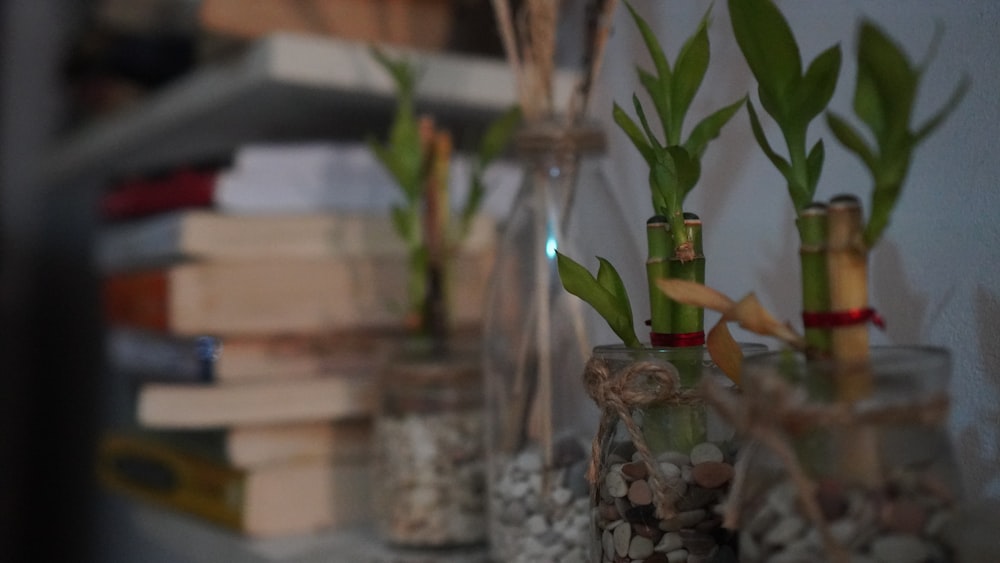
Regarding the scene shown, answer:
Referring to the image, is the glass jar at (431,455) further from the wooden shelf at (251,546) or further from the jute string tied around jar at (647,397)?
the jute string tied around jar at (647,397)

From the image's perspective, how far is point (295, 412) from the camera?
583 mm

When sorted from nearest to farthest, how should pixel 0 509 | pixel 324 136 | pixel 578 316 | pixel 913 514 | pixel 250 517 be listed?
pixel 913 514
pixel 578 316
pixel 250 517
pixel 324 136
pixel 0 509

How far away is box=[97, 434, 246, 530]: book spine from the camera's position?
606 mm

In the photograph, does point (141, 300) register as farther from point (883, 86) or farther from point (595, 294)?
point (883, 86)

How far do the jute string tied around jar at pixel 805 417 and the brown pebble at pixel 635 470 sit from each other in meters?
0.06

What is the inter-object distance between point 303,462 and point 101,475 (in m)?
Answer: 0.37

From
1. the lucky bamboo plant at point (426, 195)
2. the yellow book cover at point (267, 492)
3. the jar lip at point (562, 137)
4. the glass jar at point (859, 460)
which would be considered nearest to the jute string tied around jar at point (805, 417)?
the glass jar at point (859, 460)

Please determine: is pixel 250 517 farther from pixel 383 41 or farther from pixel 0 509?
pixel 0 509

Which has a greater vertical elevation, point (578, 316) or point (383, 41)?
point (383, 41)

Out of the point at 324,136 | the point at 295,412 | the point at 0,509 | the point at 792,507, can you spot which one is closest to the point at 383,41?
the point at 324,136

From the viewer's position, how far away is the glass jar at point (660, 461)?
0.29m

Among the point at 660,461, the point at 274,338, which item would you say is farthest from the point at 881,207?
the point at 274,338

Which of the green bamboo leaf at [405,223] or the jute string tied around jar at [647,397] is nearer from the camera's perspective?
the jute string tied around jar at [647,397]

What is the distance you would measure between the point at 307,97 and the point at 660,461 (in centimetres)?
44
